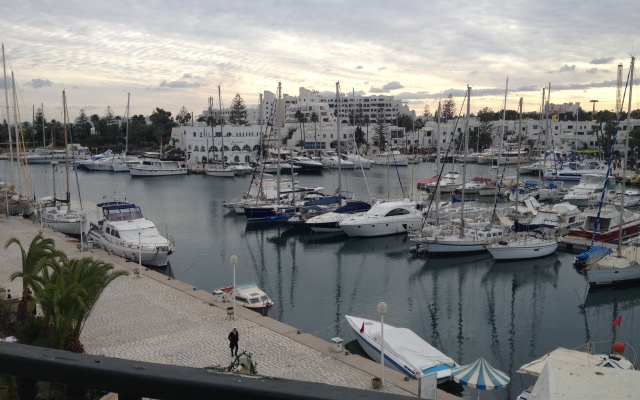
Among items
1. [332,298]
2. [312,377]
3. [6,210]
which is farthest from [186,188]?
[312,377]

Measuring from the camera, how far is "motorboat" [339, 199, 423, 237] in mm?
36875

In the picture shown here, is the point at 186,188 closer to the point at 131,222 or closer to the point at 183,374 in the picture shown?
the point at 131,222

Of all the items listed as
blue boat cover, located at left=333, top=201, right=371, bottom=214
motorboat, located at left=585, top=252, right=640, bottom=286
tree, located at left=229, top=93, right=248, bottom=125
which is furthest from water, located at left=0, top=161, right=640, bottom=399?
tree, located at left=229, top=93, right=248, bottom=125

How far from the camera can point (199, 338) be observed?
16.1m

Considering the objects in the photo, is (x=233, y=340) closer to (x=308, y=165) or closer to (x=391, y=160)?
(x=308, y=165)

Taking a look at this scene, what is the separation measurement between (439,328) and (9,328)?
14.5m

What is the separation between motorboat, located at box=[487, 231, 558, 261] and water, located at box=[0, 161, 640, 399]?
44 centimetres

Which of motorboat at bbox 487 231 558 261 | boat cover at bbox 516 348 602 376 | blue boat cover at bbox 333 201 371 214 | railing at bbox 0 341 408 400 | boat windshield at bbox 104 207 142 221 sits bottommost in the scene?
motorboat at bbox 487 231 558 261

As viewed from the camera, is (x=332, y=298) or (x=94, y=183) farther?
(x=94, y=183)

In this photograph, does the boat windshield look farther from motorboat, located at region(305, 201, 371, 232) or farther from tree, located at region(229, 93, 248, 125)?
tree, located at region(229, 93, 248, 125)

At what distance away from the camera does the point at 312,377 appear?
13.5 metres

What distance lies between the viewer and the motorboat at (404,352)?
50.7 ft

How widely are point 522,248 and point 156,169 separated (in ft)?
199

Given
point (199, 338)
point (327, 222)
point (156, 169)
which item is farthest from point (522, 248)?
point (156, 169)
